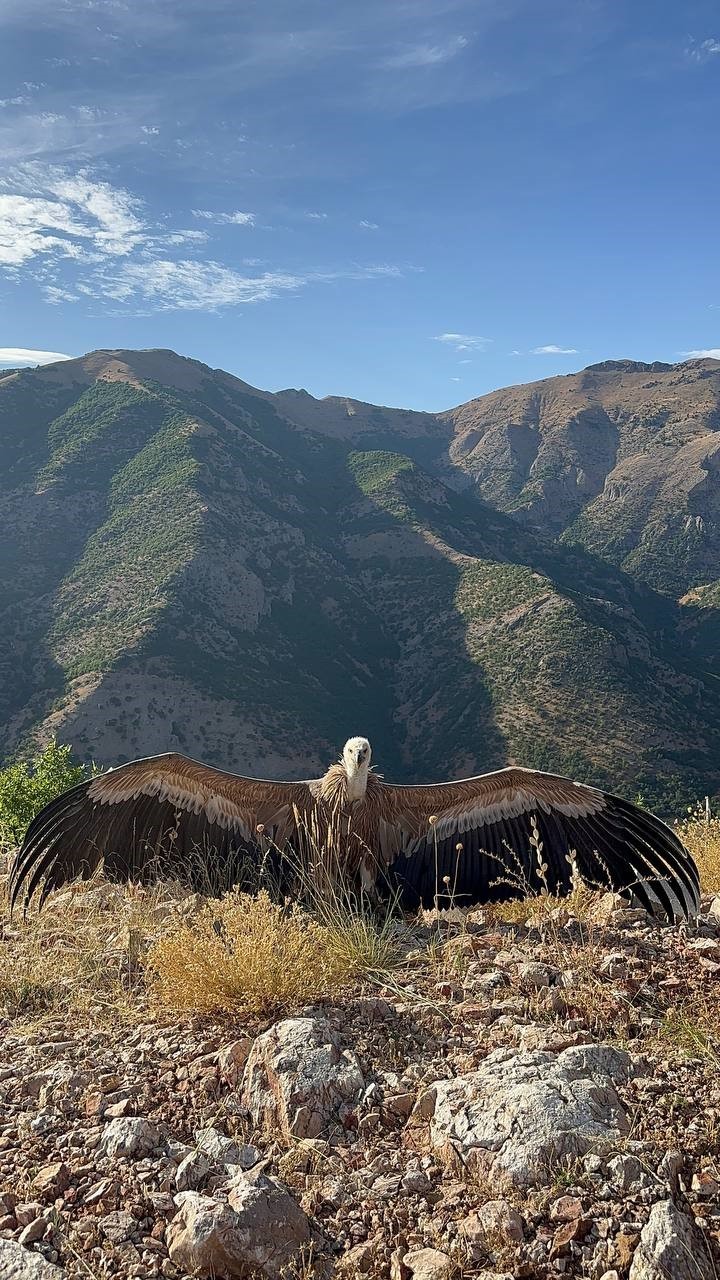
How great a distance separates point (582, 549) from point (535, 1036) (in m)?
119

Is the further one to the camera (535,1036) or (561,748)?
(561,748)

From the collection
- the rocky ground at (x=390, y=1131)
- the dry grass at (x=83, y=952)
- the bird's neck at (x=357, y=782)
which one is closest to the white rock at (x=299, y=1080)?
the rocky ground at (x=390, y=1131)

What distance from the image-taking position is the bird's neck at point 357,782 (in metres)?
5.07

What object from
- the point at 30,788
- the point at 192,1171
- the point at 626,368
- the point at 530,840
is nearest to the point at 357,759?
the point at 530,840

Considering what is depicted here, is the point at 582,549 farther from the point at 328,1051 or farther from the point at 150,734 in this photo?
the point at 328,1051

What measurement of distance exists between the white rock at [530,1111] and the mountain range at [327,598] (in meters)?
43.1

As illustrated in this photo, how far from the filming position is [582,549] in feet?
384

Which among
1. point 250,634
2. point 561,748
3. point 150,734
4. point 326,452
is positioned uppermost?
point 326,452

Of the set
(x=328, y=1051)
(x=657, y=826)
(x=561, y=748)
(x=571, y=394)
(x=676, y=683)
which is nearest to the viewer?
(x=328, y=1051)

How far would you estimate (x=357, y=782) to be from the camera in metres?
5.08

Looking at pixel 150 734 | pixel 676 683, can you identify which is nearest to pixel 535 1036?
pixel 150 734

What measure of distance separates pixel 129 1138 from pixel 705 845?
17.2 ft

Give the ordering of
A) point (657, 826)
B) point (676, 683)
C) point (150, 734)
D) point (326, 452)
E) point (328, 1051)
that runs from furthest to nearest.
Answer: point (326, 452)
point (676, 683)
point (150, 734)
point (657, 826)
point (328, 1051)

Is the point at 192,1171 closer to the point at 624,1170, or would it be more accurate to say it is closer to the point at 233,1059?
the point at 233,1059
